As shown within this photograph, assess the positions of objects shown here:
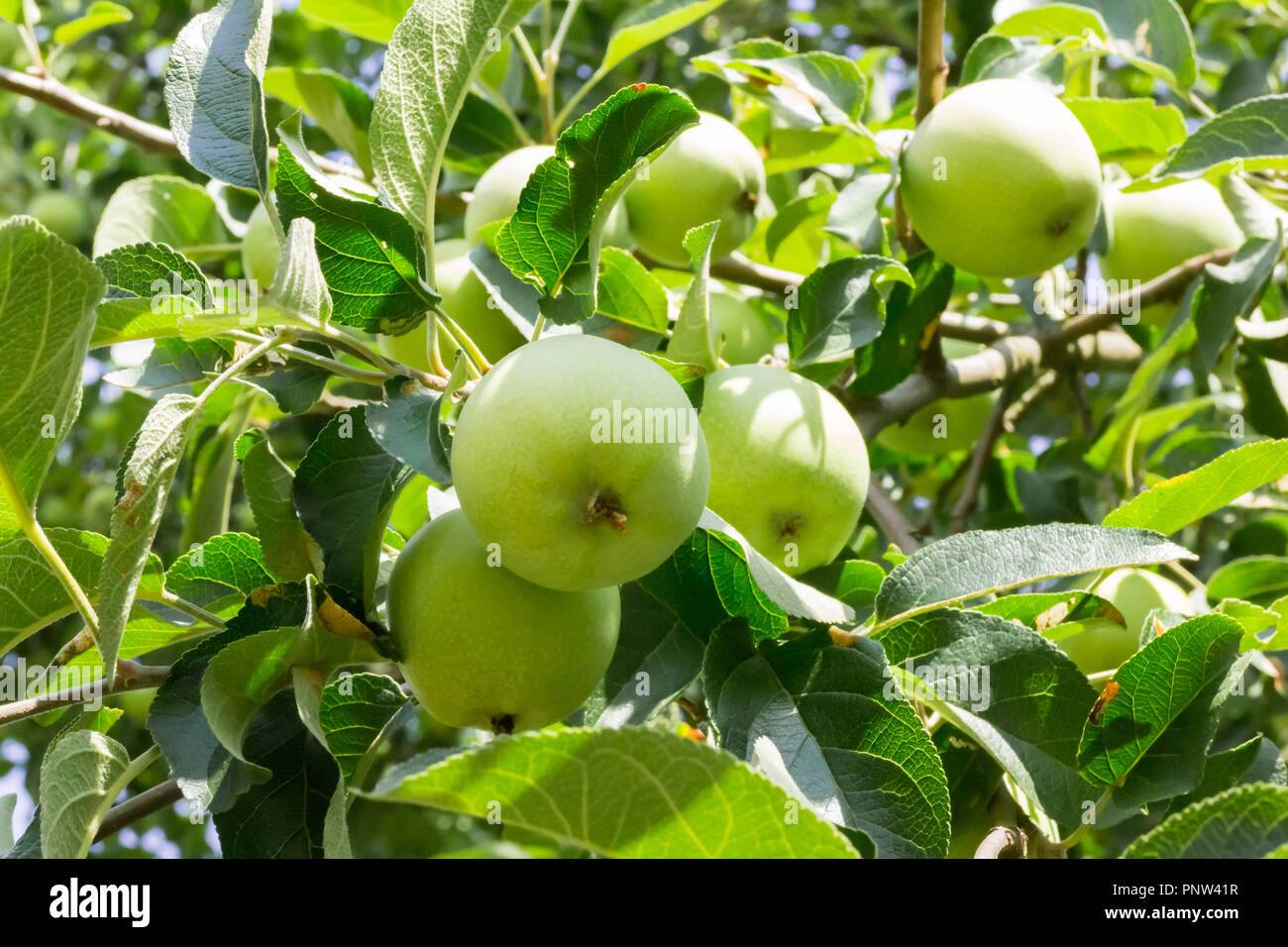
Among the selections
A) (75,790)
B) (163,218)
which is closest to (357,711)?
(75,790)

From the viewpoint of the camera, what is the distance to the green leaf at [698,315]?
3.89 ft

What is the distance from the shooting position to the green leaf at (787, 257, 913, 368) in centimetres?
144

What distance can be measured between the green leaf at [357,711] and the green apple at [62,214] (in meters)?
3.05

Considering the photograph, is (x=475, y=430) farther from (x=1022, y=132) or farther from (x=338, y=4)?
(x=338, y=4)

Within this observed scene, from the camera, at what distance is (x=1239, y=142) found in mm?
1616

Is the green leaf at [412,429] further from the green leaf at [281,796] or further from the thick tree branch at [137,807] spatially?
the thick tree branch at [137,807]

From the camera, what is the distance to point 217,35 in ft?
3.97

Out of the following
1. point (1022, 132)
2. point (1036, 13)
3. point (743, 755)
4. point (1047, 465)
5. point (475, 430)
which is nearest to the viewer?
point (475, 430)

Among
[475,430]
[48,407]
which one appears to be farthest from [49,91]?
[475,430]

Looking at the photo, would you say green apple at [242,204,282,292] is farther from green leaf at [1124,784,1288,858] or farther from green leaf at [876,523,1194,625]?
green leaf at [1124,784,1288,858]

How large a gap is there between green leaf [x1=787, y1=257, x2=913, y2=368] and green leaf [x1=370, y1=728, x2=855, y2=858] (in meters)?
0.76

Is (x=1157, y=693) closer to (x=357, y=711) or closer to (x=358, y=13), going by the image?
(x=357, y=711)

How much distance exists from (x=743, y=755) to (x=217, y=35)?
89 centimetres
